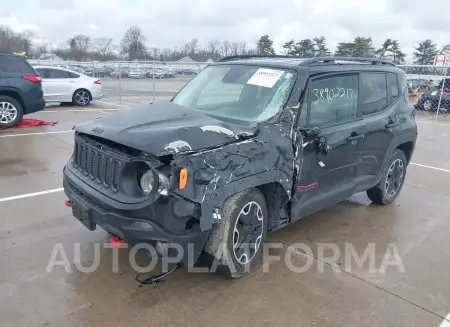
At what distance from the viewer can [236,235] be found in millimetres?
3244

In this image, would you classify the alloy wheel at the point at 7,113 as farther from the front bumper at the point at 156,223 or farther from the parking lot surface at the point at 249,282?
the front bumper at the point at 156,223

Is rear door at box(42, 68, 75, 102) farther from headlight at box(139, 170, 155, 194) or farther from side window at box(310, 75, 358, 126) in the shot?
→ headlight at box(139, 170, 155, 194)

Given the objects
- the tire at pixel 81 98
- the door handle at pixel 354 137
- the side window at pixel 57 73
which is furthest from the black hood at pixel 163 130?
the tire at pixel 81 98

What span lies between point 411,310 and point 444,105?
16.4 meters

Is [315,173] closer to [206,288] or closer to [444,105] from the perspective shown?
[206,288]

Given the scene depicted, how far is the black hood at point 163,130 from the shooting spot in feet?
9.16

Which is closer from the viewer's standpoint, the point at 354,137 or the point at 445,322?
the point at 445,322

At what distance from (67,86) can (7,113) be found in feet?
16.4

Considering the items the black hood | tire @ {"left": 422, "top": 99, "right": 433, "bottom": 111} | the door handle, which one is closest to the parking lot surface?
the door handle

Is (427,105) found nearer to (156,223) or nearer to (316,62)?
(316,62)

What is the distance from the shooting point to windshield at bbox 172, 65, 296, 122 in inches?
144

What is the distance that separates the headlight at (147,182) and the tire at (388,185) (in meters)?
3.27

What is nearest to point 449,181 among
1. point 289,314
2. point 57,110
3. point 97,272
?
point 289,314

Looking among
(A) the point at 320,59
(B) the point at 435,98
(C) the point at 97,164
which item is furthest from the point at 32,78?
(B) the point at 435,98
